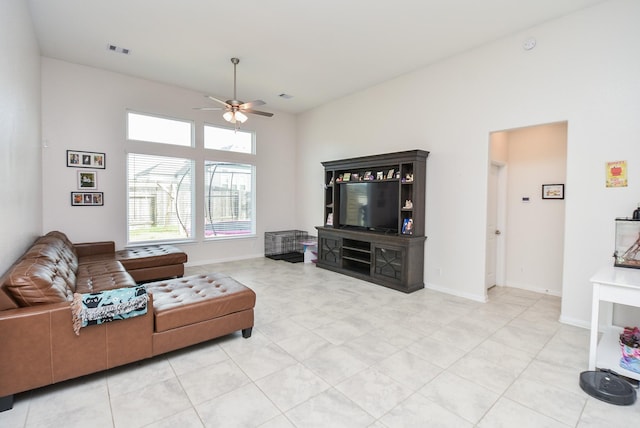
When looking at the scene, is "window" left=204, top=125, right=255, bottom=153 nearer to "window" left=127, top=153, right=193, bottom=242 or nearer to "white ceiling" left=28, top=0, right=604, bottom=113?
"window" left=127, top=153, right=193, bottom=242

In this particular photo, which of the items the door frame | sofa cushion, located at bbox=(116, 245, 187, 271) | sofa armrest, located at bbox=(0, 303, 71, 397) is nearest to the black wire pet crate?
sofa cushion, located at bbox=(116, 245, 187, 271)

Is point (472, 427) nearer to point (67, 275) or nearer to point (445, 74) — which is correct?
point (67, 275)

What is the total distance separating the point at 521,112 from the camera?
150 inches

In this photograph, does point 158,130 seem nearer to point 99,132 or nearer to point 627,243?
point 99,132

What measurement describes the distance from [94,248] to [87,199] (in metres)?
0.85

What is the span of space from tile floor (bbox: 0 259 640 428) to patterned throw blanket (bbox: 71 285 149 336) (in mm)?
508

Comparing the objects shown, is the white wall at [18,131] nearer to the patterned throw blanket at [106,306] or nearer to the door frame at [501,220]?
the patterned throw blanket at [106,306]

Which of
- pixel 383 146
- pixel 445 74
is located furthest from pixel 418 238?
pixel 445 74

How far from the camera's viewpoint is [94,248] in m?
4.88

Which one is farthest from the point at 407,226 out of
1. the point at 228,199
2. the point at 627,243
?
the point at 228,199

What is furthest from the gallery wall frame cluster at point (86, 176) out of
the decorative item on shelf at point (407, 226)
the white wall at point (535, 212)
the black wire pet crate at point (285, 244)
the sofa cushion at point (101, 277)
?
the white wall at point (535, 212)

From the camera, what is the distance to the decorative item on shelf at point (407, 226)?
4754mm

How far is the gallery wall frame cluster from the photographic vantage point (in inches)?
195

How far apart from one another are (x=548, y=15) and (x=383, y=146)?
271 cm
